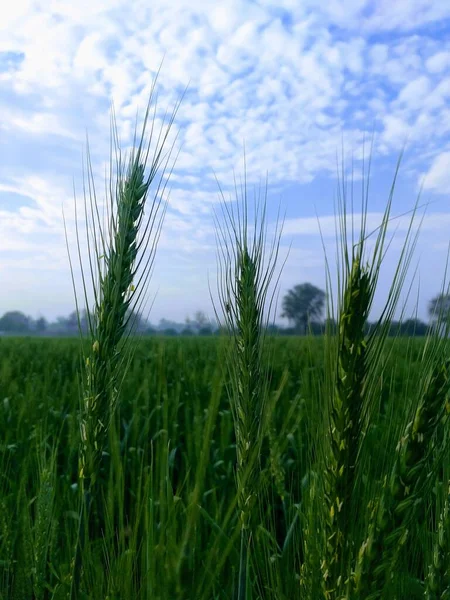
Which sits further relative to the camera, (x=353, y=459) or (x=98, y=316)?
(x=98, y=316)

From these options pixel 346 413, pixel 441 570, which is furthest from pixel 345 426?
pixel 441 570

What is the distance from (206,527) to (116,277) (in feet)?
4.60

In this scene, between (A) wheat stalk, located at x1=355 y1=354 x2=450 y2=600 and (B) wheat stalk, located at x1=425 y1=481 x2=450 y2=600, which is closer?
(A) wheat stalk, located at x1=355 y1=354 x2=450 y2=600

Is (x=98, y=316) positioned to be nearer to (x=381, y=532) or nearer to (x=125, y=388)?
(x=381, y=532)

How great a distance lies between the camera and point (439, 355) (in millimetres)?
1209

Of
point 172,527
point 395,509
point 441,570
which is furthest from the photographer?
point 441,570

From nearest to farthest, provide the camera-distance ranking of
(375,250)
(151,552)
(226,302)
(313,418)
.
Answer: (151,552)
(375,250)
(313,418)
(226,302)

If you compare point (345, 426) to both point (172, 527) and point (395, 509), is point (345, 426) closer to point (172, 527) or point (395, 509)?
point (395, 509)

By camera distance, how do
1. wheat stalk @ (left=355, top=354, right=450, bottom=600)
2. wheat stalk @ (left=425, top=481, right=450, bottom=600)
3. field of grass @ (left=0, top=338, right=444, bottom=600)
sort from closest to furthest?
field of grass @ (left=0, top=338, right=444, bottom=600) < wheat stalk @ (left=355, top=354, right=450, bottom=600) < wheat stalk @ (left=425, top=481, right=450, bottom=600)

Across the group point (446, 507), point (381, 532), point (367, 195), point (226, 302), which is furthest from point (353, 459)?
point (226, 302)

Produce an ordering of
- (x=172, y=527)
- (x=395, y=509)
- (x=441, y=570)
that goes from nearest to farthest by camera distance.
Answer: (x=172, y=527) → (x=395, y=509) → (x=441, y=570)

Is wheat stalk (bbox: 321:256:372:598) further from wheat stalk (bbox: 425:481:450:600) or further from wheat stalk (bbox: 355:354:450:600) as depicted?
wheat stalk (bbox: 425:481:450:600)

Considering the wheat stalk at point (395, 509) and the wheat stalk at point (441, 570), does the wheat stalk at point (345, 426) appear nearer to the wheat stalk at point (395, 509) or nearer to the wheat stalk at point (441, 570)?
the wheat stalk at point (395, 509)

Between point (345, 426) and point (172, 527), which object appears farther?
point (345, 426)
